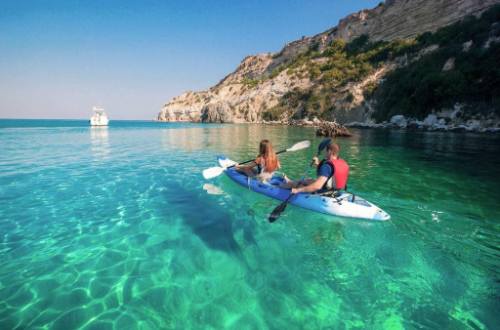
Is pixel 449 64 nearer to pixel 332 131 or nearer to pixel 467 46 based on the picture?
pixel 467 46

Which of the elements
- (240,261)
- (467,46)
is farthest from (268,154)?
(467,46)

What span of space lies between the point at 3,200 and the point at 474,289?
13759mm

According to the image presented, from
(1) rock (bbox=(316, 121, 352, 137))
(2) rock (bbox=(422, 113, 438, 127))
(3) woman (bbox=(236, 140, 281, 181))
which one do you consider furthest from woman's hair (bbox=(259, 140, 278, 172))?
(2) rock (bbox=(422, 113, 438, 127))

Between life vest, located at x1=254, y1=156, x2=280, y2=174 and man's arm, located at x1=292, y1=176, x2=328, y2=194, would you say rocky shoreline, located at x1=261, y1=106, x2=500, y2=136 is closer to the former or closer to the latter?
life vest, located at x1=254, y1=156, x2=280, y2=174

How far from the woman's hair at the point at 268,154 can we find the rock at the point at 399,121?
4386 cm

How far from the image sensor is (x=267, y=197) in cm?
970

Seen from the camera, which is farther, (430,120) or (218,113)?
(218,113)

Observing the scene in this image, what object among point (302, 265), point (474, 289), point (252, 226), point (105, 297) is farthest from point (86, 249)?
point (474, 289)

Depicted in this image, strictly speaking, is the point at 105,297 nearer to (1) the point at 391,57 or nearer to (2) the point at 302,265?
(2) the point at 302,265

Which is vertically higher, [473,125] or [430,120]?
[430,120]

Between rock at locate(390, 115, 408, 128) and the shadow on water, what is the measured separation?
45.4m

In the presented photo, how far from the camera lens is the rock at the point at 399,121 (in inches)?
1771

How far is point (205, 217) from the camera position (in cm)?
801

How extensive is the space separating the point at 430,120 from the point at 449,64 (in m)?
10.2
